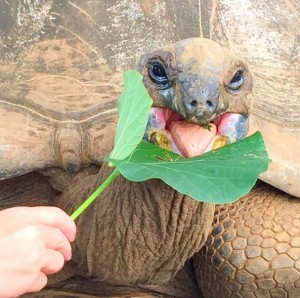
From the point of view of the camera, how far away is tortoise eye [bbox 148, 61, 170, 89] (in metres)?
2.32

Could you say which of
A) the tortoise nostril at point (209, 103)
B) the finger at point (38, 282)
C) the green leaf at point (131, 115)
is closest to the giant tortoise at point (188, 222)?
the tortoise nostril at point (209, 103)

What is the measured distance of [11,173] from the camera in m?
3.00

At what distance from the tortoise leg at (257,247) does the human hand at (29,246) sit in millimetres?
1207

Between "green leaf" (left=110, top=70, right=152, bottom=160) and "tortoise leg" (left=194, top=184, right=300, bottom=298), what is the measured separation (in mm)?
1101

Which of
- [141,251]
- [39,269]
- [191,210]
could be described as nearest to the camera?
[39,269]

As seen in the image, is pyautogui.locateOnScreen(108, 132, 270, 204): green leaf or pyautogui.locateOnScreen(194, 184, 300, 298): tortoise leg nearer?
pyautogui.locateOnScreen(108, 132, 270, 204): green leaf

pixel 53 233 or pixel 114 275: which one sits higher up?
pixel 53 233

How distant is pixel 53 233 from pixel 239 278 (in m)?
1.29

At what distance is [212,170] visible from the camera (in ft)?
6.85

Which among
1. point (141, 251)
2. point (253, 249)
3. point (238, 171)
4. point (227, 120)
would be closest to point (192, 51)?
point (227, 120)

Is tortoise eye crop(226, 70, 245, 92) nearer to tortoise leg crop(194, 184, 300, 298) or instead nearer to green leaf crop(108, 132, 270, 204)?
green leaf crop(108, 132, 270, 204)

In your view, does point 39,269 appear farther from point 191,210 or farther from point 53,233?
point 191,210

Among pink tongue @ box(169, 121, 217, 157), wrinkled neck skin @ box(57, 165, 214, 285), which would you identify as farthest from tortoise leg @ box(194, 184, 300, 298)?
pink tongue @ box(169, 121, 217, 157)

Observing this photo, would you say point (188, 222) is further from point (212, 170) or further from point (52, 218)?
point (52, 218)
